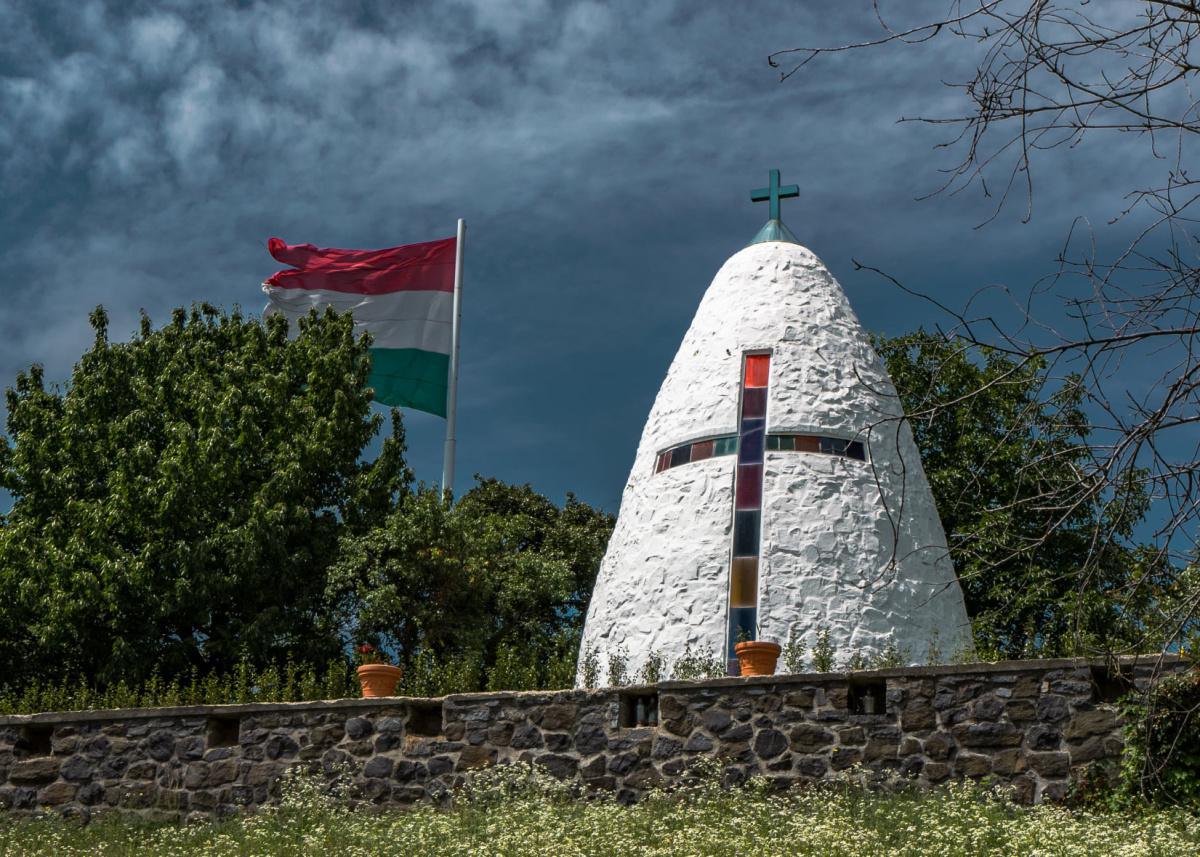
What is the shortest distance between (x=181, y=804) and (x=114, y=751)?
2.71ft

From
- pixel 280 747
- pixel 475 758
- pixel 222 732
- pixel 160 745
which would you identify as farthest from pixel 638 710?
pixel 160 745

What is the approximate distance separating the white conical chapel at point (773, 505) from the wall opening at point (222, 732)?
3244mm

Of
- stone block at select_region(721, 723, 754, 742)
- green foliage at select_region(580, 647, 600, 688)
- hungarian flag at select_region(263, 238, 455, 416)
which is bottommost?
stone block at select_region(721, 723, 754, 742)

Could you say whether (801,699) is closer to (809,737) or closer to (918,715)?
(809,737)

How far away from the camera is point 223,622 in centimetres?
1716

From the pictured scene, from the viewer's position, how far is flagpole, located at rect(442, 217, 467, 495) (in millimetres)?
17750

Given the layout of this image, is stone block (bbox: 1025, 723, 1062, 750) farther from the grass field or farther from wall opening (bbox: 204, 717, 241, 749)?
wall opening (bbox: 204, 717, 241, 749)

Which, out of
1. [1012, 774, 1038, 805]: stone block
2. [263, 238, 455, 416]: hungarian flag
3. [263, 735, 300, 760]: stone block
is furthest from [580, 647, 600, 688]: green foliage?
[263, 238, 455, 416]: hungarian flag

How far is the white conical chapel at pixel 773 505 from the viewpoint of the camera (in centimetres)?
1158

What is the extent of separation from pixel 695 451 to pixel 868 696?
3.69m

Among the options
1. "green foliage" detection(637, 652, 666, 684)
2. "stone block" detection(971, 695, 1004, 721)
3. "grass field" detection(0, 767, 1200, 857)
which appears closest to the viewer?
"grass field" detection(0, 767, 1200, 857)

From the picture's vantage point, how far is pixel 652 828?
8477 millimetres

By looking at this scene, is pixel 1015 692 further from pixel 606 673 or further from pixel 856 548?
pixel 606 673

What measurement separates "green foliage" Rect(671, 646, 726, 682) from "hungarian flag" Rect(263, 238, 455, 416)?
918 centimetres
